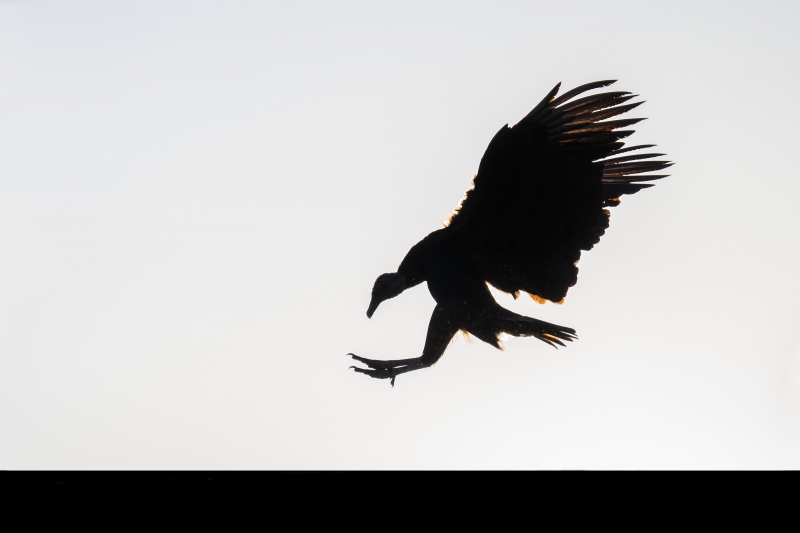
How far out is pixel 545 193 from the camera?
5836mm

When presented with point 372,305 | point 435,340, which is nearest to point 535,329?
point 435,340

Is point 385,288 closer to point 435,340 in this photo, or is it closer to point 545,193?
point 435,340

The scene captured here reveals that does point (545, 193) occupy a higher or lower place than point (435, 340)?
higher

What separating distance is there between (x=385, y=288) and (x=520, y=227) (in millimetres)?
926

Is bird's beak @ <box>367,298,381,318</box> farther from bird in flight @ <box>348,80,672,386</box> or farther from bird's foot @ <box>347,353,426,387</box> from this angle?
bird's foot @ <box>347,353,426,387</box>

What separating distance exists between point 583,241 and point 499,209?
63cm

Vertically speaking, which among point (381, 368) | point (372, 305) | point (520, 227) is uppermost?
point (520, 227)

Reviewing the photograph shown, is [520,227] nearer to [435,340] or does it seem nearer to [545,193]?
[545,193]

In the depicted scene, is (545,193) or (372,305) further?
(372,305)

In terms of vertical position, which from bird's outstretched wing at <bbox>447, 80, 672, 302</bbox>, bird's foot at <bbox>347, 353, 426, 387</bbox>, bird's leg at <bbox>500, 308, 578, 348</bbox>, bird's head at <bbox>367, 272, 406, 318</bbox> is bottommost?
bird's foot at <bbox>347, 353, 426, 387</bbox>

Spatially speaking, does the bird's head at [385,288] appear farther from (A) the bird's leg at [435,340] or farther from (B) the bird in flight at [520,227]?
(A) the bird's leg at [435,340]

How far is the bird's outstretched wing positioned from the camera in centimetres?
575

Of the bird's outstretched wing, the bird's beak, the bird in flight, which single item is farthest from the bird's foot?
the bird's outstretched wing
